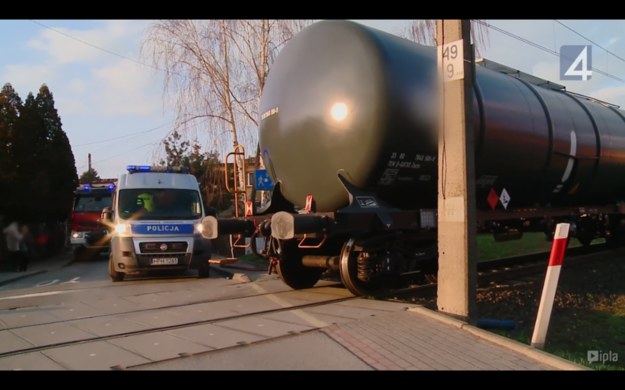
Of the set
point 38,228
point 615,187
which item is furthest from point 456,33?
point 38,228

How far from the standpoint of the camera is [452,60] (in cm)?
609

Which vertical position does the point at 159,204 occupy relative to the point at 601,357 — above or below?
above

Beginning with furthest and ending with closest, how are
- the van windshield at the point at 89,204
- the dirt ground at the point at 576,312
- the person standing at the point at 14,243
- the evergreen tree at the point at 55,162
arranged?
the evergreen tree at the point at 55,162, the van windshield at the point at 89,204, the person standing at the point at 14,243, the dirt ground at the point at 576,312

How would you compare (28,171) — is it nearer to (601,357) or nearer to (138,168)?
(138,168)

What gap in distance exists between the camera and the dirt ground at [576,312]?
580cm

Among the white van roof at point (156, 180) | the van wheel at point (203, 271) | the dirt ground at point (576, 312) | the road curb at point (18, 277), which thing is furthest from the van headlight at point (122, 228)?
the dirt ground at point (576, 312)

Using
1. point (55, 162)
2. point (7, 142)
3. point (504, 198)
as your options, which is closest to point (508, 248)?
point (504, 198)

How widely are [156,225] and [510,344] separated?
8.19 metres

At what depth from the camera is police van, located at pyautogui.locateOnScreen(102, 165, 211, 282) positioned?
423 inches

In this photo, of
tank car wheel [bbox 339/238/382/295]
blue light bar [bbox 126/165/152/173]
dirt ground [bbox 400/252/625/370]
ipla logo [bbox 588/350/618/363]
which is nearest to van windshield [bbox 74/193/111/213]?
blue light bar [bbox 126/165/152/173]

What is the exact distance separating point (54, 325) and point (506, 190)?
7.52 metres

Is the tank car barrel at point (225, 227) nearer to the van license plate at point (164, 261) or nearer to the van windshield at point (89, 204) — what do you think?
the van license plate at point (164, 261)

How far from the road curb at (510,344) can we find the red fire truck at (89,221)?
53.2 ft

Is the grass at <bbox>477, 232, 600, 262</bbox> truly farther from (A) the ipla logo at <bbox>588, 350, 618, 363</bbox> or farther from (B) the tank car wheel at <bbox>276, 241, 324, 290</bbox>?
(A) the ipla logo at <bbox>588, 350, 618, 363</bbox>
